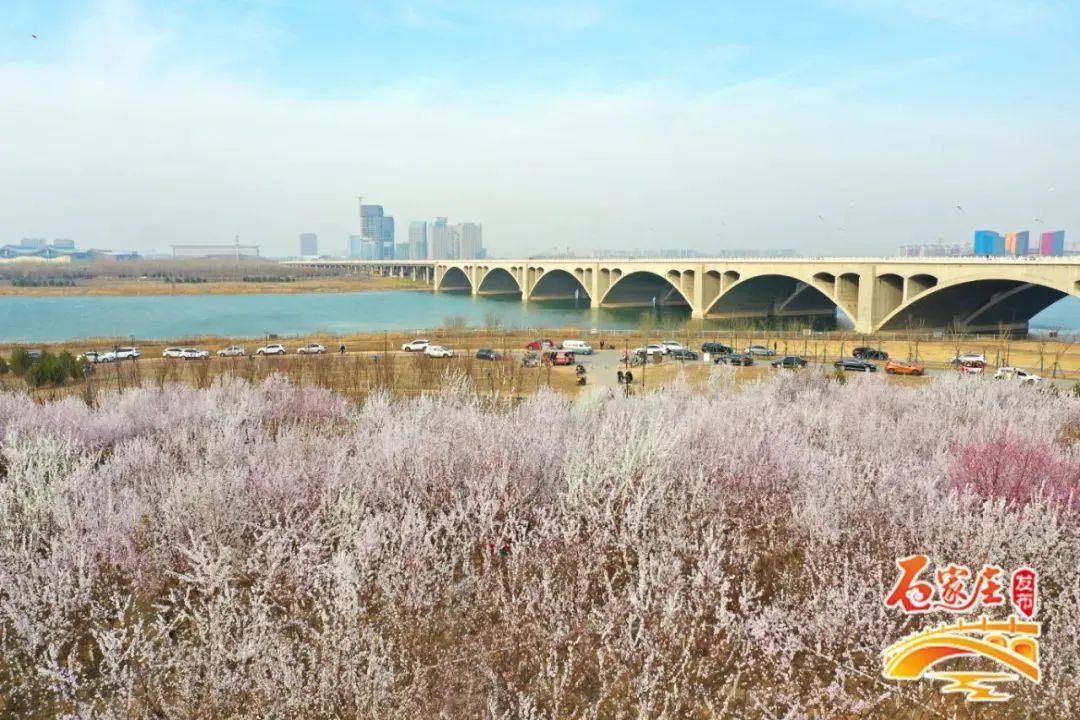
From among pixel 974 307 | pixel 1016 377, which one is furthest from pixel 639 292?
pixel 1016 377

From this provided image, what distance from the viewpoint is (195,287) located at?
14025 centimetres

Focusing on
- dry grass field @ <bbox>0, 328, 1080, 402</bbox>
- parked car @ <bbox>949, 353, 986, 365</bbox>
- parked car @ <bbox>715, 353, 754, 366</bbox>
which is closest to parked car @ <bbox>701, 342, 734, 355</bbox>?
dry grass field @ <bbox>0, 328, 1080, 402</bbox>

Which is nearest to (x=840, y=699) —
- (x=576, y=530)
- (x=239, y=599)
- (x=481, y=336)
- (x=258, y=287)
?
(x=576, y=530)

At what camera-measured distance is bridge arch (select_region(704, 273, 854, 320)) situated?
8025cm

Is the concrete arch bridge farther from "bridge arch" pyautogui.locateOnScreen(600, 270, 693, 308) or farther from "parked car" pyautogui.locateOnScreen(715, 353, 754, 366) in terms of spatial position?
"parked car" pyautogui.locateOnScreen(715, 353, 754, 366)

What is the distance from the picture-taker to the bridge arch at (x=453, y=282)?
147375 millimetres

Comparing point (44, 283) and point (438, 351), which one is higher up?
point (44, 283)

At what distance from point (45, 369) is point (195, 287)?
120550 millimetres

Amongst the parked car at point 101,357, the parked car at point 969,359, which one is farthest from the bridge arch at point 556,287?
the parked car at point 969,359

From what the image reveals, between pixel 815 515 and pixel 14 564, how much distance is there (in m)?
11.1

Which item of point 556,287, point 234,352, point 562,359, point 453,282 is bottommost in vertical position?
point 562,359

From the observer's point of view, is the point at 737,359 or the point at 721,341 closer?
the point at 737,359
